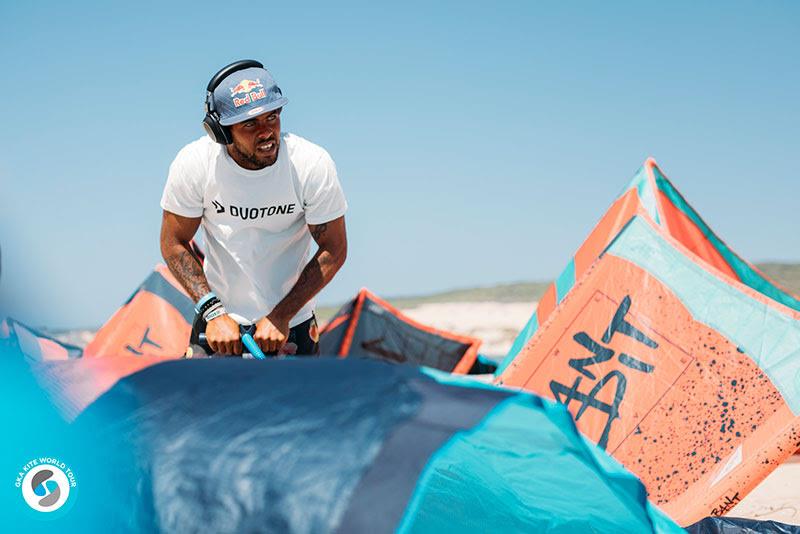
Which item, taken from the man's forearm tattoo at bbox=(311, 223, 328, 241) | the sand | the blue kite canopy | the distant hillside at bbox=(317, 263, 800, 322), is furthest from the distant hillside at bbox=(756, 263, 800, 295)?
the blue kite canopy

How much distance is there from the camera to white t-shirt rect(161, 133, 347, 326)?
3557 mm

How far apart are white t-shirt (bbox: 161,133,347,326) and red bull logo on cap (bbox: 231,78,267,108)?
11.3 inches

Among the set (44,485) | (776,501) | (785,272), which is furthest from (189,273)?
(785,272)

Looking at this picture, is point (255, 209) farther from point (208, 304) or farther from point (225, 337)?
point (225, 337)

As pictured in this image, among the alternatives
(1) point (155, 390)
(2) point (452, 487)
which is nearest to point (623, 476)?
(2) point (452, 487)

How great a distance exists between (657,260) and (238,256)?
2081 millimetres

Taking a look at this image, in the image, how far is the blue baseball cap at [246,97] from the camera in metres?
3.29

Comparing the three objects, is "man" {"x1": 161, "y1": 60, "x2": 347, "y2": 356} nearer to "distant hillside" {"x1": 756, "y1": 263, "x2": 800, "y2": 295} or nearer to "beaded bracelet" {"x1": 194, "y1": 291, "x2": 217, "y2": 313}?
"beaded bracelet" {"x1": 194, "y1": 291, "x2": 217, "y2": 313}

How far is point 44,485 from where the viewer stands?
70.5 inches

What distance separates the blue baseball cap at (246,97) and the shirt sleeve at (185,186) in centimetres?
33

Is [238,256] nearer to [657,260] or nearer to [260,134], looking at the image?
[260,134]

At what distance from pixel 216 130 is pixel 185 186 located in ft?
1.09

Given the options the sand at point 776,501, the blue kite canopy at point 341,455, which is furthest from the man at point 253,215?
the sand at point 776,501

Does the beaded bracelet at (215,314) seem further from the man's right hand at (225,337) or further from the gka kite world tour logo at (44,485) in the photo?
the gka kite world tour logo at (44,485)
